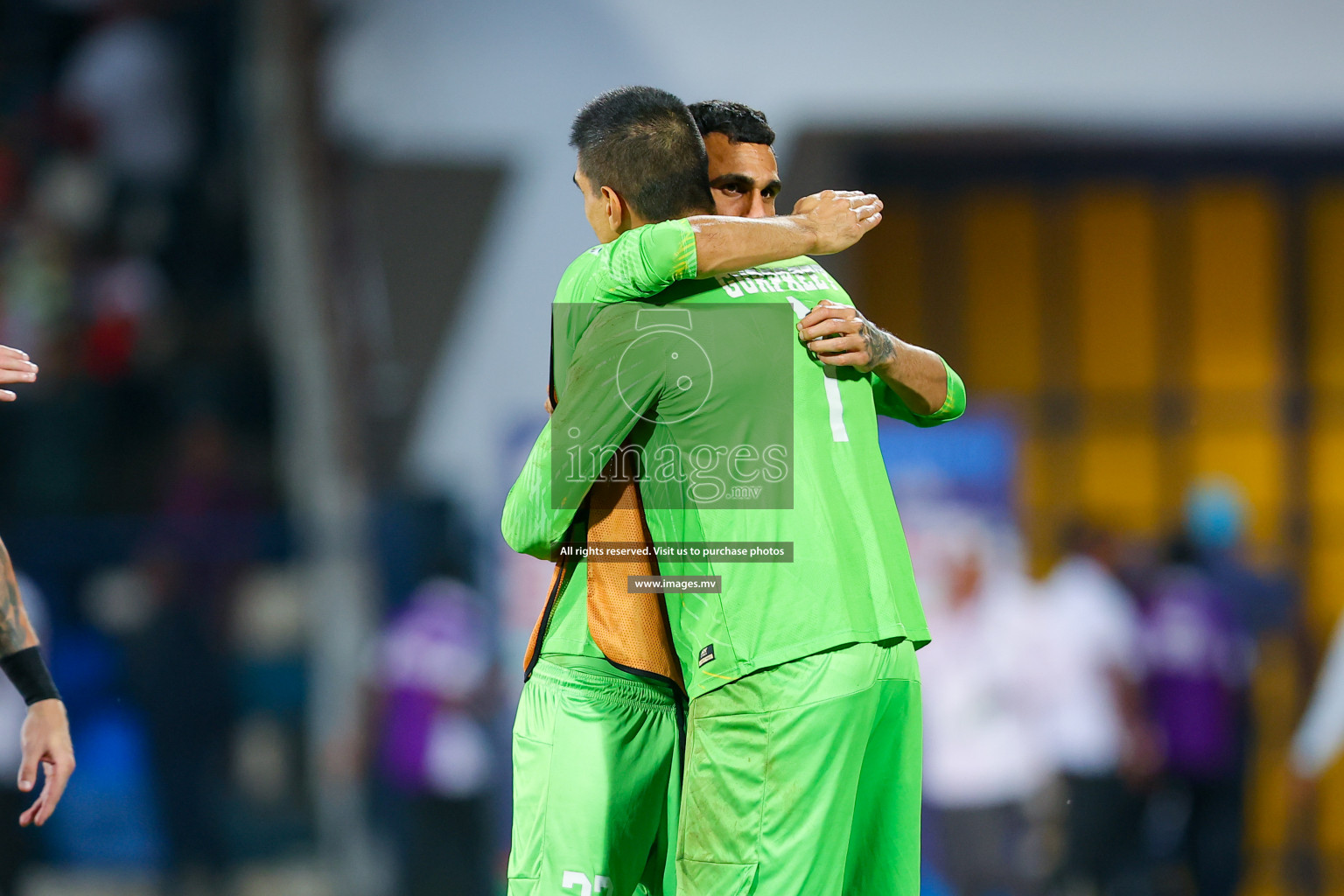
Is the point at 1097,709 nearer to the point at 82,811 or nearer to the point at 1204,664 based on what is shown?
the point at 1204,664

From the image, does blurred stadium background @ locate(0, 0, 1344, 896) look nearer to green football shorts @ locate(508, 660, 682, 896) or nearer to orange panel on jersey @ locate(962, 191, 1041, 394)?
orange panel on jersey @ locate(962, 191, 1041, 394)

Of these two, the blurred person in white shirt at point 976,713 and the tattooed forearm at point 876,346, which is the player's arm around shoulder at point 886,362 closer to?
the tattooed forearm at point 876,346

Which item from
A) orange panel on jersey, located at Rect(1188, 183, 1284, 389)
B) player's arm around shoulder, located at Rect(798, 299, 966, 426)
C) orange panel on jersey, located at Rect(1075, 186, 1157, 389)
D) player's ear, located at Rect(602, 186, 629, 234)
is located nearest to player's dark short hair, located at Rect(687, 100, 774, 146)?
player's ear, located at Rect(602, 186, 629, 234)

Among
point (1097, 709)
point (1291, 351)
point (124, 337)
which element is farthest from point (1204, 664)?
point (124, 337)

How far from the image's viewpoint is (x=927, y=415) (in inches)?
110

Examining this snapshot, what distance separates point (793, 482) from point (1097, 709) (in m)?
5.67

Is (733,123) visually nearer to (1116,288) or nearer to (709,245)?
(709,245)

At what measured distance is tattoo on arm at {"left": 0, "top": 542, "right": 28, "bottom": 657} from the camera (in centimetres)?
303

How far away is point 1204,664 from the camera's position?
770 cm

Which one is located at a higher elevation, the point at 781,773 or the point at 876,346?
the point at 876,346

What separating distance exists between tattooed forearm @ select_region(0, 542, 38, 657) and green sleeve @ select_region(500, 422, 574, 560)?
1208mm

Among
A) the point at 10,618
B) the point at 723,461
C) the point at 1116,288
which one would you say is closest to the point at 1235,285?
the point at 1116,288

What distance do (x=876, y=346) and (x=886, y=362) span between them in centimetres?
6

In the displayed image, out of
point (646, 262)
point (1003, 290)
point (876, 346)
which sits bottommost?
point (876, 346)
